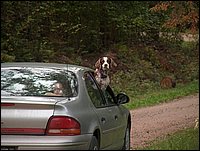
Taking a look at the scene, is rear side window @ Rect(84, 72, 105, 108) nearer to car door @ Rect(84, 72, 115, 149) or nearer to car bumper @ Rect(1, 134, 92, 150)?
car door @ Rect(84, 72, 115, 149)

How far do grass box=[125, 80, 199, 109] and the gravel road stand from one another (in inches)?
17.5

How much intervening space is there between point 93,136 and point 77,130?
0.38m

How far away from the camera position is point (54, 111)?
6.61 meters

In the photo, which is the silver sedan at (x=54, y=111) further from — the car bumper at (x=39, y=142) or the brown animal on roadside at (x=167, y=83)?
the brown animal on roadside at (x=167, y=83)

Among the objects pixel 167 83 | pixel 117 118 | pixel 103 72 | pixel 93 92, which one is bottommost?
pixel 167 83

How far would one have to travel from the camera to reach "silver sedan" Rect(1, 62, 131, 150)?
21.3ft

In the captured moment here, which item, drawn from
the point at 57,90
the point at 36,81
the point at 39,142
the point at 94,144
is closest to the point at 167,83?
the point at 36,81

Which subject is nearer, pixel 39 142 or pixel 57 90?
pixel 39 142

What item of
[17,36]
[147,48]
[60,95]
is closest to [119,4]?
[147,48]

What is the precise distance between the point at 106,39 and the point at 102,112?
2195cm

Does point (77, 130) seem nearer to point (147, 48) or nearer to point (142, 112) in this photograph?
point (142, 112)

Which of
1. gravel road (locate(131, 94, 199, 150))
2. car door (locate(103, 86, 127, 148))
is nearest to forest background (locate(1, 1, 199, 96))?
gravel road (locate(131, 94, 199, 150))

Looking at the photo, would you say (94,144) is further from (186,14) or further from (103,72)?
(186,14)

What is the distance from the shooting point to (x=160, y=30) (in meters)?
30.6
